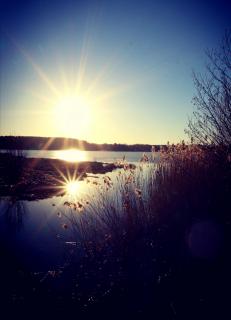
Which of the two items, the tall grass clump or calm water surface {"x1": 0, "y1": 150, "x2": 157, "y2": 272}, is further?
calm water surface {"x1": 0, "y1": 150, "x2": 157, "y2": 272}

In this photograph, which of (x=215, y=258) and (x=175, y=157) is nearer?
(x=215, y=258)

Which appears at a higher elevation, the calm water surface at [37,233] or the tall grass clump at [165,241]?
the tall grass clump at [165,241]

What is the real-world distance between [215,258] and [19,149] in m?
28.7

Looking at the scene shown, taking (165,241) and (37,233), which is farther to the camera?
(37,233)

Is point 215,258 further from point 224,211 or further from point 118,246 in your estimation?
point 118,246

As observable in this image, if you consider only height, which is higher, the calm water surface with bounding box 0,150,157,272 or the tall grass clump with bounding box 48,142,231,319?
the tall grass clump with bounding box 48,142,231,319

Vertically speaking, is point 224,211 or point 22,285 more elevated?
point 224,211

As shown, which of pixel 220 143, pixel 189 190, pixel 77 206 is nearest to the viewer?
pixel 77 206

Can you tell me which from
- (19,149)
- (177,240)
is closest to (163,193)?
(177,240)

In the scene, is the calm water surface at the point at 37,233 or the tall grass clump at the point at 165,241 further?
the calm water surface at the point at 37,233

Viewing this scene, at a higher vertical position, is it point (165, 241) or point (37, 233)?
point (165, 241)

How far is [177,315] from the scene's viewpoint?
16.8 ft

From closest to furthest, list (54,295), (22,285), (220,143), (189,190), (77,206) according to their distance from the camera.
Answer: (54,295) < (22,285) < (77,206) < (189,190) < (220,143)

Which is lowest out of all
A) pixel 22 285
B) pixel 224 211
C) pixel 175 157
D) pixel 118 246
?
pixel 22 285
